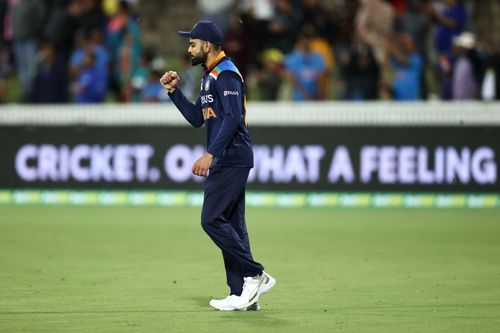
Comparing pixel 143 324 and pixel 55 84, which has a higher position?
pixel 55 84

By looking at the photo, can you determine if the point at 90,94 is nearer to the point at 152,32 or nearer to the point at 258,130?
the point at 258,130

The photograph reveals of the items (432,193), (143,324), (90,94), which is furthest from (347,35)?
(143,324)

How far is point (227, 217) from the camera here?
29.2ft

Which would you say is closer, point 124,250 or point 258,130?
point 124,250

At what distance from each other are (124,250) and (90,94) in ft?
22.0

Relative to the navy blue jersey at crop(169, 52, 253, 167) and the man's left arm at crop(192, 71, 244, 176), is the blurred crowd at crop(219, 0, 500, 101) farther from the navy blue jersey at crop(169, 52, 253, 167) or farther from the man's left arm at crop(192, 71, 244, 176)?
the man's left arm at crop(192, 71, 244, 176)

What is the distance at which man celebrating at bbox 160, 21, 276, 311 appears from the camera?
874cm

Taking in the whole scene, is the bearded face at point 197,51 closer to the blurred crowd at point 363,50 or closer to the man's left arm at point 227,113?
the man's left arm at point 227,113

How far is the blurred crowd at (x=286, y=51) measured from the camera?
59.8 feet

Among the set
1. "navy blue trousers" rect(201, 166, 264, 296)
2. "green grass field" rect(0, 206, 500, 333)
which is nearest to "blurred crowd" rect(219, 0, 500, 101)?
"green grass field" rect(0, 206, 500, 333)

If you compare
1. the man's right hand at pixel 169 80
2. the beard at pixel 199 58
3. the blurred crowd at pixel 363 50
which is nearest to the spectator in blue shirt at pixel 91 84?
the blurred crowd at pixel 363 50

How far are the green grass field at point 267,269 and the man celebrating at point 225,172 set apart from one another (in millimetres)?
265

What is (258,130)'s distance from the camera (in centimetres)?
1778

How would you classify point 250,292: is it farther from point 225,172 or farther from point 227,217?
point 225,172
